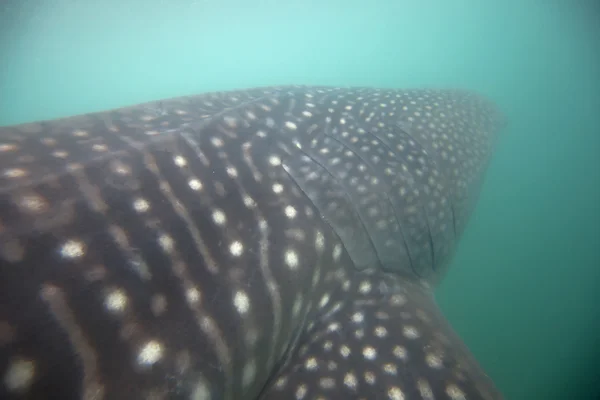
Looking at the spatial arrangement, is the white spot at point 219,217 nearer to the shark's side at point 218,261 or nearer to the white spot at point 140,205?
the shark's side at point 218,261

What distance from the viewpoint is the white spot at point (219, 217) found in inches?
71.2

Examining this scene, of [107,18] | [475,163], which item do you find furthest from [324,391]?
[107,18]

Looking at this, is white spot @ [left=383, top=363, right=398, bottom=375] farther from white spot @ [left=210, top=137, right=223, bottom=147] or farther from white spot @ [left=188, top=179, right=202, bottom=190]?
white spot @ [left=210, top=137, right=223, bottom=147]

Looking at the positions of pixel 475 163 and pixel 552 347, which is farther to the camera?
pixel 552 347

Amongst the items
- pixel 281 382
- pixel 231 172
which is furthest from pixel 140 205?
pixel 281 382

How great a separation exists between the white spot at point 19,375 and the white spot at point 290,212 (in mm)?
1438

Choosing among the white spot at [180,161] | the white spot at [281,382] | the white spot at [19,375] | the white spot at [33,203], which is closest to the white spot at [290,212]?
the white spot at [180,161]

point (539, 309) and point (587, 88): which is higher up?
point (587, 88)

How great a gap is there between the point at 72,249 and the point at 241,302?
2.80 feet

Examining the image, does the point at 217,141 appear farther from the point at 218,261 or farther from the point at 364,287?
the point at 364,287

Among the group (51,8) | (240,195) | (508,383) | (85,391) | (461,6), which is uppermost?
(461,6)

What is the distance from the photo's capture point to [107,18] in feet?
101

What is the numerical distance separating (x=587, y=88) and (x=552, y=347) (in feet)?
218

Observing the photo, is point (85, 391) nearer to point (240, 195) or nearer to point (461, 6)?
point (240, 195)
